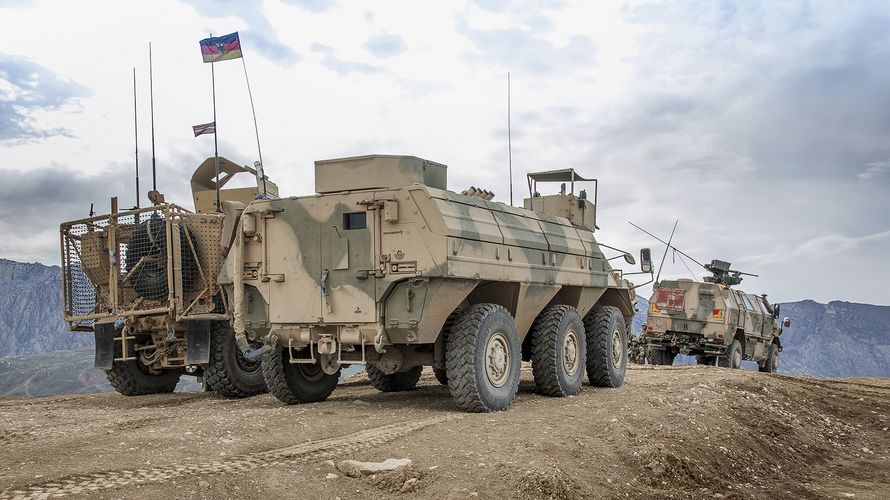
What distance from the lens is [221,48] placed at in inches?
572

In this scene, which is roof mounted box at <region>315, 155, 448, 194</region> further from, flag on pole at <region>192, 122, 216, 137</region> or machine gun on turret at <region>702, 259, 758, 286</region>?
machine gun on turret at <region>702, 259, 758, 286</region>

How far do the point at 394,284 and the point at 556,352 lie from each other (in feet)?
8.95

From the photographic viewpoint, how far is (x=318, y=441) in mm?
6695

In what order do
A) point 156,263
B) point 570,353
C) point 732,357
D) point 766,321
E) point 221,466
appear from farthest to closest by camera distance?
point 766,321 < point 732,357 < point 156,263 < point 570,353 < point 221,466

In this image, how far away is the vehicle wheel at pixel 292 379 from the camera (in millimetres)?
9070

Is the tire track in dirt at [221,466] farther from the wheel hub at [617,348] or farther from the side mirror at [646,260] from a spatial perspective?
the side mirror at [646,260]

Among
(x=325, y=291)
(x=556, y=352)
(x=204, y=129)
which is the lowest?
(x=556, y=352)

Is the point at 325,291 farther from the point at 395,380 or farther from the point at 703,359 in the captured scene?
the point at 703,359

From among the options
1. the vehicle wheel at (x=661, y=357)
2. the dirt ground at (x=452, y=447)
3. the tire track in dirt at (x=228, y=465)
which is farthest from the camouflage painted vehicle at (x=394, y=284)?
the vehicle wheel at (x=661, y=357)

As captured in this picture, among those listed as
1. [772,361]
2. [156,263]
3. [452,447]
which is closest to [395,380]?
[156,263]

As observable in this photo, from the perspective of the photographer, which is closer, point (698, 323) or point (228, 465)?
point (228, 465)

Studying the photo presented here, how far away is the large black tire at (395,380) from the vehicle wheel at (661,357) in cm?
1130

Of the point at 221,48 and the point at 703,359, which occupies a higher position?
the point at 221,48

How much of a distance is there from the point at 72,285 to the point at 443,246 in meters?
6.88
